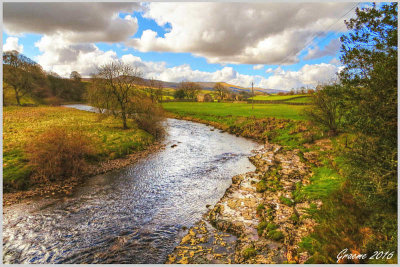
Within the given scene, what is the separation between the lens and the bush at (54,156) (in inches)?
651

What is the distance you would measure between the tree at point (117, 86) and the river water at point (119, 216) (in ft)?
51.3

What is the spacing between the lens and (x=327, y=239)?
8469 mm

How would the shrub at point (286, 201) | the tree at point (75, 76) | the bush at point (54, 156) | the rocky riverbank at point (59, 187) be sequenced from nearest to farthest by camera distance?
the shrub at point (286, 201) < the rocky riverbank at point (59, 187) < the bush at point (54, 156) < the tree at point (75, 76)

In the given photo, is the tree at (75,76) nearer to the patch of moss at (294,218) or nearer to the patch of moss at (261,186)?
the patch of moss at (261,186)

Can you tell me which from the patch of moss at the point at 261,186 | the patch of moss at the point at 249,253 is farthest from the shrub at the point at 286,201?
the patch of moss at the point at 249,253

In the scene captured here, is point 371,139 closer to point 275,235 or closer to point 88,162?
point 275,235

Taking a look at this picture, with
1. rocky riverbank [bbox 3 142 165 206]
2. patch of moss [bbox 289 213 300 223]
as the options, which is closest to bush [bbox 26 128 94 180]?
rocky riverbank [bbox 3 142 165 206]

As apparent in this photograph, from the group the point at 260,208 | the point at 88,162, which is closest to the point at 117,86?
the point at 88,162

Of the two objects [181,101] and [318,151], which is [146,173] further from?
[181,101]

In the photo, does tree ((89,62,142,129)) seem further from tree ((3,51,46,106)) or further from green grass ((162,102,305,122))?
tree ((3,51,46,106))

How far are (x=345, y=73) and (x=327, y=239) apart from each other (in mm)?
6792

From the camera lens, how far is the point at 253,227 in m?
11.2

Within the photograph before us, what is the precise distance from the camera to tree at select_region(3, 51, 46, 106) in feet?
196

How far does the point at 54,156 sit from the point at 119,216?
8741mm
